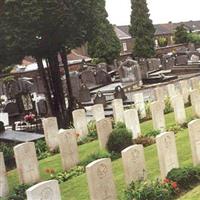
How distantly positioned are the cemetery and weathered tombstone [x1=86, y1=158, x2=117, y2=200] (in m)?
0.02

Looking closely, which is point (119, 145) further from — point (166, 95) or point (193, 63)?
point (193, 63)

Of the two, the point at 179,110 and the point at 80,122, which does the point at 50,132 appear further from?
the point at 179,110

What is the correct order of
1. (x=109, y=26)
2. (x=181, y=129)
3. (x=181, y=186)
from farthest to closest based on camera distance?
(x=109, y=26)
(x=181, y=129)
(x=181, y=186)

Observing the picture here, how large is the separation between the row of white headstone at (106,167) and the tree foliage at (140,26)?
1414 inches

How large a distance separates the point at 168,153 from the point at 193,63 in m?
27.8

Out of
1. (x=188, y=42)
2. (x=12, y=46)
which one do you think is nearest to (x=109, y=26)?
(x=188, y=42)

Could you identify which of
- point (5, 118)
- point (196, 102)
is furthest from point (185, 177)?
point (5, 118)

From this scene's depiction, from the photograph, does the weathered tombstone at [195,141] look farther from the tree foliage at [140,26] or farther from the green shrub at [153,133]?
the tree foliage at [140,26]

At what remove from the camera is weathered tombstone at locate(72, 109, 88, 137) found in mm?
16703

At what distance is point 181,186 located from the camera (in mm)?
10250

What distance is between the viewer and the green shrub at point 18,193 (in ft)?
35.9

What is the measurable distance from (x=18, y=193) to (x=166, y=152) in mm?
3312

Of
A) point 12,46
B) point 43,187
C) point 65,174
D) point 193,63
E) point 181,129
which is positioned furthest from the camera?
point 193,63

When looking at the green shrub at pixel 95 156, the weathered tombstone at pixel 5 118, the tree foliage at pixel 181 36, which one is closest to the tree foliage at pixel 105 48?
the tree foliage at pixel 181 36
